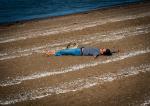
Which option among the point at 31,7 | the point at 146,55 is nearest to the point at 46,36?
the point at 146,55

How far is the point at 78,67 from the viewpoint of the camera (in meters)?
9.30

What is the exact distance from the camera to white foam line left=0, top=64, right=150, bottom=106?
7.62 meters

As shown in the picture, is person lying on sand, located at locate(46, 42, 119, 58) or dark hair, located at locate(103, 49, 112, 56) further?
person lying on sand, located at locate(46, 42, 119, 58)

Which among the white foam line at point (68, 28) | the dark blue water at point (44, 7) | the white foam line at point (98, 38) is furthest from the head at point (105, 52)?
the dark blue water at point (44, 7)

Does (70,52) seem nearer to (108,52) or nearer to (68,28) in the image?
(108,52)

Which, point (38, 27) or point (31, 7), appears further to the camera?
point (31, 7)

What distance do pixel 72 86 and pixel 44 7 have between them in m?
16.6

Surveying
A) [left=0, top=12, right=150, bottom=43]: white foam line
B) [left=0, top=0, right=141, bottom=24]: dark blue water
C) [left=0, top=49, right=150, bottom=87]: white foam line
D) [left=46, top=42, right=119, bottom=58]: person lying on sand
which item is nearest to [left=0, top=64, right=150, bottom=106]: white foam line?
[left=0, top=49, right=150, bottom=87]: white foam line

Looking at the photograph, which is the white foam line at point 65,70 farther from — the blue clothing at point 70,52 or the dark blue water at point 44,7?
the dark blue water at point 44,7

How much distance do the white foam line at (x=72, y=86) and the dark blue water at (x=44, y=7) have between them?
1203 cm

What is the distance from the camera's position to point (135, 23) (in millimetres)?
13953

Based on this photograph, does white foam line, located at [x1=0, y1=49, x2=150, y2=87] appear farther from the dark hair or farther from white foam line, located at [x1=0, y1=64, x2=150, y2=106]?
white foam line, located at [x1=0, y1=64, x2=150, y2=106]

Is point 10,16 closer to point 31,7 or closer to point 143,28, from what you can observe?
point 31,7

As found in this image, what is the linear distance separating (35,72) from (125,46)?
414 centimetres
